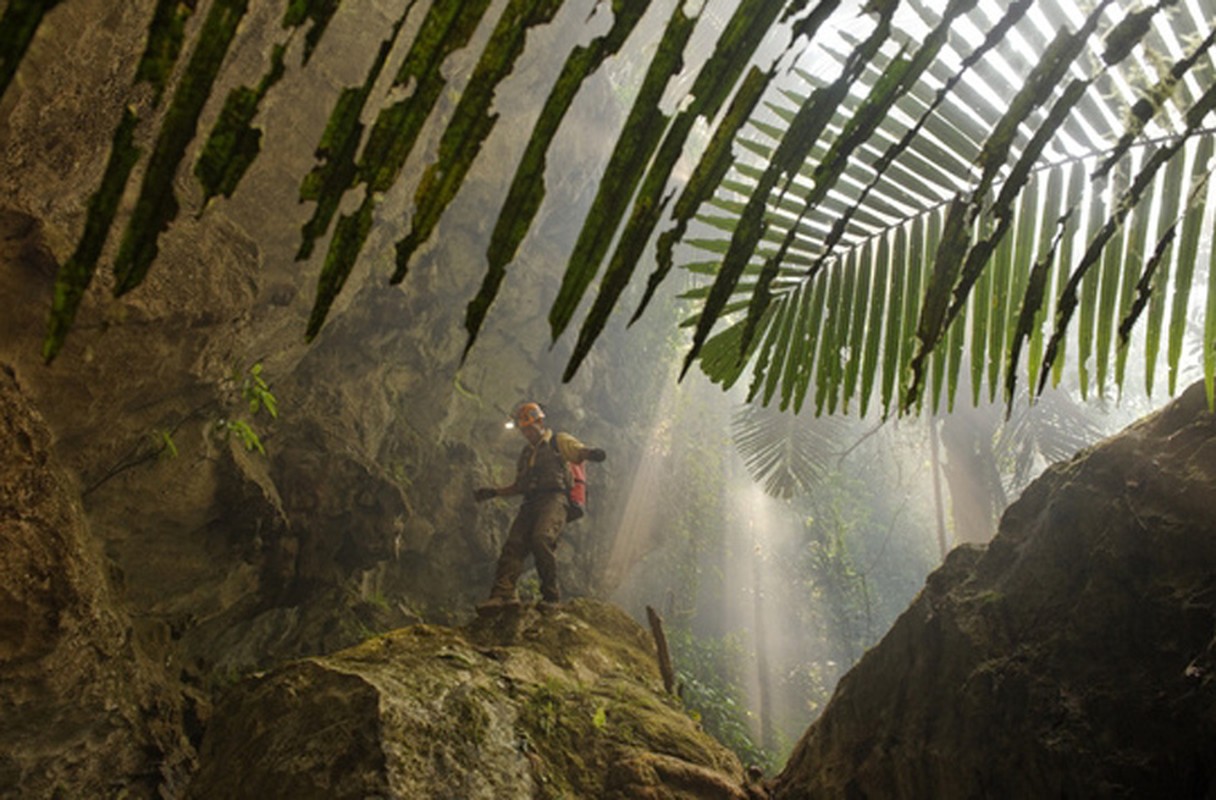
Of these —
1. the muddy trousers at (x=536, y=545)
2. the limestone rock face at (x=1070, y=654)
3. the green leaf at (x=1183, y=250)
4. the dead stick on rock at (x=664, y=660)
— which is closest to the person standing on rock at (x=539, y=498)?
the muddy trousers at (x=536, y=545)

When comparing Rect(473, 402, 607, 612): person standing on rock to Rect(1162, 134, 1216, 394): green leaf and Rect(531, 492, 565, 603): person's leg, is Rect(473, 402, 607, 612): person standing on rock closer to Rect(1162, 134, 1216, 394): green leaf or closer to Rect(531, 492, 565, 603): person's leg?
Rect(531, 492, 565, 603): person's leg

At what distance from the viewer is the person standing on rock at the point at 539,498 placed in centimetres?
529

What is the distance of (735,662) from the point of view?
14820 millimetres

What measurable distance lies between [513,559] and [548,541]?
1.05 ft

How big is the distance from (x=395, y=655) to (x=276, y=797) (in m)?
0.92

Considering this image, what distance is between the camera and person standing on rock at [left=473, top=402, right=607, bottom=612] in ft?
17.4

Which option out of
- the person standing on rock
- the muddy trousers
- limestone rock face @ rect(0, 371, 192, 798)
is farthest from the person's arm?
limestone rock face @ rect(0, 371, 192, 798)

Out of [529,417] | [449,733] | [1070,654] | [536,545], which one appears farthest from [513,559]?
[1070,654]

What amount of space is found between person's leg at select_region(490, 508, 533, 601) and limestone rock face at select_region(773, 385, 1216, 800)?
2.65 meters

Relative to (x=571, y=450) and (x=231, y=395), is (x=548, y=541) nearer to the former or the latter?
(x=571, y=450)

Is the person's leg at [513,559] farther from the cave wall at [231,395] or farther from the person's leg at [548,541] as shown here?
the cave wall at [231,395]

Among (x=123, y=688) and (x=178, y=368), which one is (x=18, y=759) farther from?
(x=178, y=368)

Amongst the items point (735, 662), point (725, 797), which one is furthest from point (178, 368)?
point (735, 662)

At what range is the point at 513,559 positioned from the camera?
17.5ft
